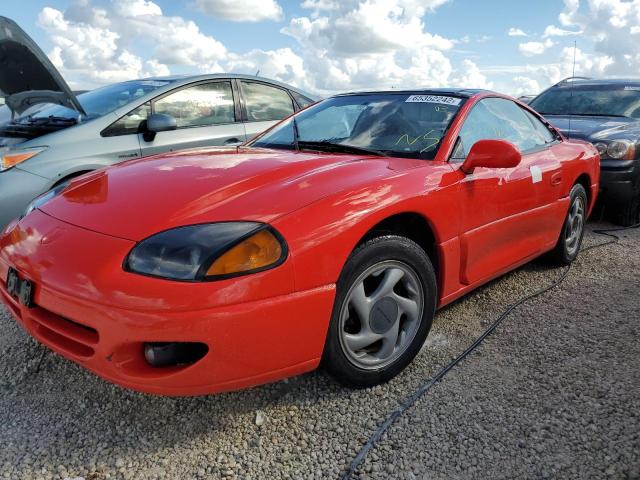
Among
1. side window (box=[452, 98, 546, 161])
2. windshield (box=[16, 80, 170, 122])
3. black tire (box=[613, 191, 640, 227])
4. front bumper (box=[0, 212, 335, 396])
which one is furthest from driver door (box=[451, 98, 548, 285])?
windshield (box=[16, 80, 170, 122])

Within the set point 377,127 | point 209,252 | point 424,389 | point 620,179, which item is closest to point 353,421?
point 424,389

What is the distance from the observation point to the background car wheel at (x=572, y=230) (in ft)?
12.6

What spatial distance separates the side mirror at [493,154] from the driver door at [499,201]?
0.09 meters

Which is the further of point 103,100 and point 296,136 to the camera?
point 103,100

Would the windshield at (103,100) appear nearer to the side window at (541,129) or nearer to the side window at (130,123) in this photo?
the side window at (130,123)

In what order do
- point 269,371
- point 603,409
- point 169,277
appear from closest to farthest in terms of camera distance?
1. point 169,277
2. point 269,371
3. point 603,409

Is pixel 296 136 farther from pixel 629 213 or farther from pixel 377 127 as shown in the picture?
pixel 629 213

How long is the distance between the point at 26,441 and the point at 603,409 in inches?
Answer: 86.9

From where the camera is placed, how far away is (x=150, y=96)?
4.44 metres

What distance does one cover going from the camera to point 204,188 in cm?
213

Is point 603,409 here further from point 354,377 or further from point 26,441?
point 26,441

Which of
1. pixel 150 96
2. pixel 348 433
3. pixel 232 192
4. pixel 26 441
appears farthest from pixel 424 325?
pixel 150 96

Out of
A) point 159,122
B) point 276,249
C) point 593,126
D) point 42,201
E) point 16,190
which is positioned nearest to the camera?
point 276,249

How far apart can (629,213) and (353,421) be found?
4.44 m
